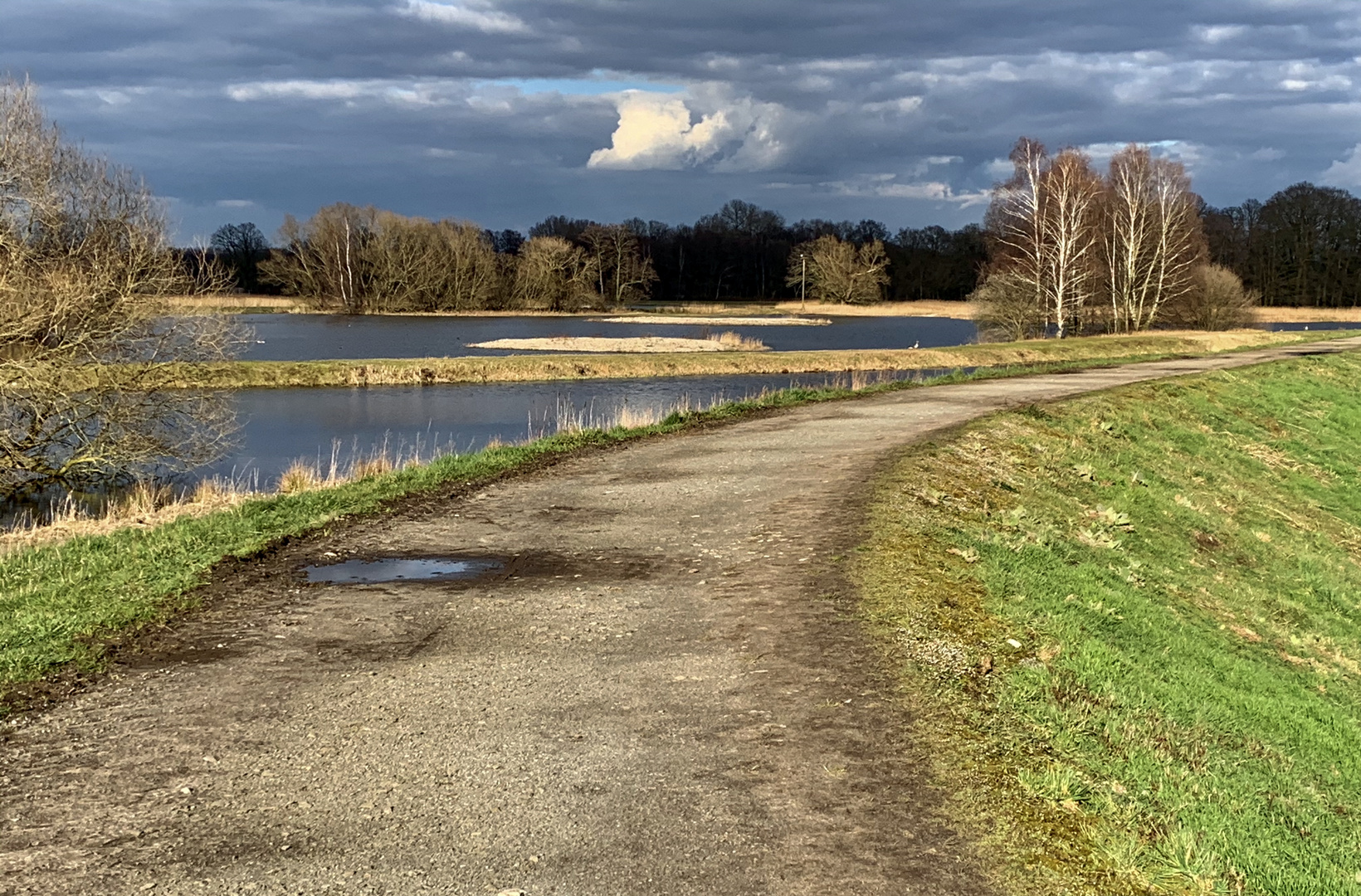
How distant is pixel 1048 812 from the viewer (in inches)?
203

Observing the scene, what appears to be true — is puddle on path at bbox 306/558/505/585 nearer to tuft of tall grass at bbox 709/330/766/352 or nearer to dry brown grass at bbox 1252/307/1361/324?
tuft of tall grass at bbox 709/330/766/352

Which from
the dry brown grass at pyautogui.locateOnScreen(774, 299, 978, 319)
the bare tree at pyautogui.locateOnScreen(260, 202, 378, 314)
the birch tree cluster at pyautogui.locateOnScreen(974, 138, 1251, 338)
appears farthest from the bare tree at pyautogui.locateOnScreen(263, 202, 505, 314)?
the birch tree cluster at pyautogui.locateOnScreen(974, 138, 1251, 338)

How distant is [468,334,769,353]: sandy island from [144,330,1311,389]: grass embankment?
4878 mm

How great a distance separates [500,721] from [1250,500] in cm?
1674

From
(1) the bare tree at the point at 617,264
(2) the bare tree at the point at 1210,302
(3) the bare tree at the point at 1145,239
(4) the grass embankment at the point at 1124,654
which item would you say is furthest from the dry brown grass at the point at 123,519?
(1) the bare tree at the point at 617,264

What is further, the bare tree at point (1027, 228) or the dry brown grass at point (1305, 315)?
the dry brown grass at point (1305, 315)

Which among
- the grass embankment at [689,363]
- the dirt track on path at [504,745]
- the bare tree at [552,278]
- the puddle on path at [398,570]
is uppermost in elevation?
the bare tree at [552,278]

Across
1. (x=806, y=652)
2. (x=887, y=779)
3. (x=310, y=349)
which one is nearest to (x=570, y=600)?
(x=806, y=652)

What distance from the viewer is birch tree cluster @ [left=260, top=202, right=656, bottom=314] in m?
100

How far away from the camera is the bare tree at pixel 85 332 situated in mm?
18734

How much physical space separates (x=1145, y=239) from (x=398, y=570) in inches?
2340

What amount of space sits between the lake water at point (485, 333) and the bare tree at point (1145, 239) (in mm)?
8609

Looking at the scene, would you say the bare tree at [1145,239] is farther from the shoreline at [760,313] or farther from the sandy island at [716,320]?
the sandy island at [716,320]

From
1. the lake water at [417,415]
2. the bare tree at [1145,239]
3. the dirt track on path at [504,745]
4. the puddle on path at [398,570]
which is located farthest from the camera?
the bare tree at [1145,239]
